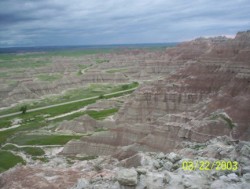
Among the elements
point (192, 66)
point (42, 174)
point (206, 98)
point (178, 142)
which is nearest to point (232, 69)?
point (206, 98)

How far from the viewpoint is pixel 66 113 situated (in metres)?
88.7

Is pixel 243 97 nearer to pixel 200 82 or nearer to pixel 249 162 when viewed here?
pixel 200 82

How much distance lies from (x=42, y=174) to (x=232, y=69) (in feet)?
109

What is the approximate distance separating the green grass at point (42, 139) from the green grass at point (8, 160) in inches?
249

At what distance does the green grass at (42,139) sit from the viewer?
58.6m

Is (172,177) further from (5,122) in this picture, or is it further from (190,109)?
(5,122)

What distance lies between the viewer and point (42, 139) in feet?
199

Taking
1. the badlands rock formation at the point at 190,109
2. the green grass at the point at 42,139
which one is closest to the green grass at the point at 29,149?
the green grass at the point at 42,139

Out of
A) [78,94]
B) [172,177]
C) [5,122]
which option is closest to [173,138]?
[172,177]
